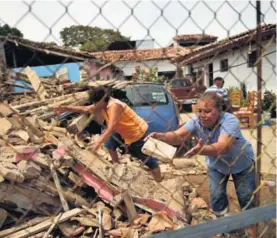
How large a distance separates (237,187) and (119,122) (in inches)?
61.3

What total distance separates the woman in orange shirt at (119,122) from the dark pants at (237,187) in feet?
2.16

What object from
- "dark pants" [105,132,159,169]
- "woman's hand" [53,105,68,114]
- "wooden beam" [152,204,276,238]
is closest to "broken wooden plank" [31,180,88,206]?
"dark pants" [105,132,159,169]

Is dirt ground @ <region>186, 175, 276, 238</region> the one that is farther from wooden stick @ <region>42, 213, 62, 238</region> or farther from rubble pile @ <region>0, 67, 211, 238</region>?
wooden stick @ <region>42, 213, 62, 238</region>

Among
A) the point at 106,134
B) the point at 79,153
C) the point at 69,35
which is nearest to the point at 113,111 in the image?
the point at 106,134

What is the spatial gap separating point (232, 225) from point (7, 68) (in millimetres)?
1174

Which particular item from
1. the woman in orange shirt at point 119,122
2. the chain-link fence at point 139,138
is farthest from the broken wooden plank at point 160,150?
the woman in orange shirt at point 119,122

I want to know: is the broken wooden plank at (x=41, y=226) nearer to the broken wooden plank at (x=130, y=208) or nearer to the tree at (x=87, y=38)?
the broken wooden plank at (x=130, y=208)

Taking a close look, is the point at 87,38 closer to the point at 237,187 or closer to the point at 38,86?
the point at 237,187

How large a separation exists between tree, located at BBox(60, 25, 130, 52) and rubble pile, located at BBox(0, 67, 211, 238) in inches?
77.4

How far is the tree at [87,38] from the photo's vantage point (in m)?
1.31

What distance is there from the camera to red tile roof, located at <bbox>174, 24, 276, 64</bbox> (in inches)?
66.6

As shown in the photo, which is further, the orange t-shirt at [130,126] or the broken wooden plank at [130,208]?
the orange t-shirt at [130,126]

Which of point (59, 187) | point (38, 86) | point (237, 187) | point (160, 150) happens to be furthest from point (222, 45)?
point (38, 86)

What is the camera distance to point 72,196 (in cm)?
409
